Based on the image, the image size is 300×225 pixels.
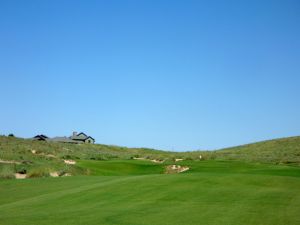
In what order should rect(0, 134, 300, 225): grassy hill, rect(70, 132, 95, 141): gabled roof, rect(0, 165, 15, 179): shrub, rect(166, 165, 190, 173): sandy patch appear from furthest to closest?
rect(70, 132, 95, 141): gabled roof < rect(166, 165, 190, 173): sandy patch < rect(0, 165, 15, 179): shrub < rect(0, 134, 300, 225): grassy hill

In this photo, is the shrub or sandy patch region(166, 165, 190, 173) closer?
the shrub

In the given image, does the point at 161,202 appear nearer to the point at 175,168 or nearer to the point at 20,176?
the point at 20,176

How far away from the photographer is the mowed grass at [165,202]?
1413 centimetres

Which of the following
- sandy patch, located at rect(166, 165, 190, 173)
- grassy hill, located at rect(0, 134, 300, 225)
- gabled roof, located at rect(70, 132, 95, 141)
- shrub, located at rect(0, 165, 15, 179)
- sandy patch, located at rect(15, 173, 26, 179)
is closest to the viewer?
grassy hill, located at rect(0, 134, 300, 225)

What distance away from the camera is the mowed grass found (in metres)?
14.1

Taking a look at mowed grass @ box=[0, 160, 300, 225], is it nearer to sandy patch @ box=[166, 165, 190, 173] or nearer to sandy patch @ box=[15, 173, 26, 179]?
sandy patch @ box=[15, 173, 26, 179]

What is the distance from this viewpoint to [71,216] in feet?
50.0

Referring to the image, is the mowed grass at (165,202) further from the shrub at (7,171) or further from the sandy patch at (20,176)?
the sandy patch at (20,176)

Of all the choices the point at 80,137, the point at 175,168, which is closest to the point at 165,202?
the point at 175,168

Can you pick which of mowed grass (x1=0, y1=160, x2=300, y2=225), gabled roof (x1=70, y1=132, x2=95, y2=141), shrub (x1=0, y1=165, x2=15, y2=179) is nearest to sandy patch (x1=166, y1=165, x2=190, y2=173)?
shrub (x1=0, y1=165, x2=15, y2=179)

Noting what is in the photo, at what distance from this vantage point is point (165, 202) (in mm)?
17219

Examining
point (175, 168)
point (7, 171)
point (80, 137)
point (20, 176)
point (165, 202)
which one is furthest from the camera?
point (80, 137)

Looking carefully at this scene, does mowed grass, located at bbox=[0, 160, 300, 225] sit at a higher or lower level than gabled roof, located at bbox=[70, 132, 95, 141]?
lower

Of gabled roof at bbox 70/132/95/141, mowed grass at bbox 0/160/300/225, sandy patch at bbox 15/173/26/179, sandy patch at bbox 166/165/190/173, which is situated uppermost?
gabled roof at bbox 70/132/95/141
